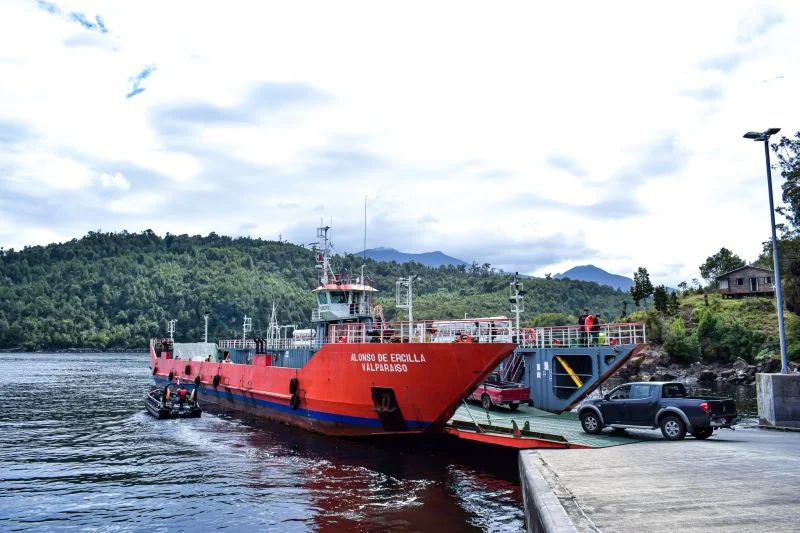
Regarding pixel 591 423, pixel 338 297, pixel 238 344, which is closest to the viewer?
pixel 591 423

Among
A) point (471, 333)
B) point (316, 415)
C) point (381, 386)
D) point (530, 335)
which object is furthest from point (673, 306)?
point (381, 386)

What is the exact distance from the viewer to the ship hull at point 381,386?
64.0 feet

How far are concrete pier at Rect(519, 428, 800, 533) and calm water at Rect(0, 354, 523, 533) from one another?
8.62ft

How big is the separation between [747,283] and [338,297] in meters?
59.7

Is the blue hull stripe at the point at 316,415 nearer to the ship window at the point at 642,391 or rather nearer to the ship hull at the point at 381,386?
the ship hull at the point at 381,386

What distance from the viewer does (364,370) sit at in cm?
2203

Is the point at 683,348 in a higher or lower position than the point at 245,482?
higher

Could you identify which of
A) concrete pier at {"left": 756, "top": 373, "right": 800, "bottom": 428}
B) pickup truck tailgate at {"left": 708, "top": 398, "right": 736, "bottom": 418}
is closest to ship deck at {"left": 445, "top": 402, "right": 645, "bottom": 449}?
pickup truck tailgate at {"left": 708, "top": 398, "right": 736, "bottom": 418}

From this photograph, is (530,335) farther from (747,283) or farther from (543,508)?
(747,283)

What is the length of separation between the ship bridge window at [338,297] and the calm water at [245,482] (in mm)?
6725

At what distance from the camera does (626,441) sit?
15992mm

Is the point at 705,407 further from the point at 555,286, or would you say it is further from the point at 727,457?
the point at 555,286

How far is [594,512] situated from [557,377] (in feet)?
54.2

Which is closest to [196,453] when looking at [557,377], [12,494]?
[12,494]
